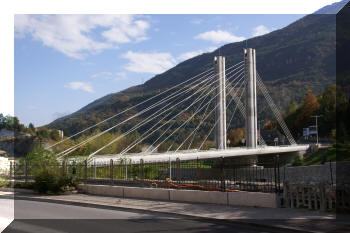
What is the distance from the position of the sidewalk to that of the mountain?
249 ft

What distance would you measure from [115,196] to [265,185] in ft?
22.5

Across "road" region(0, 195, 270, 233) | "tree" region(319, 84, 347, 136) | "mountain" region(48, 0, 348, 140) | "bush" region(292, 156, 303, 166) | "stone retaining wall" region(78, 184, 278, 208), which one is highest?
"mountain" region(48, 0, 348, 140)

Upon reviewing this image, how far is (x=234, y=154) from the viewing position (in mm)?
42094

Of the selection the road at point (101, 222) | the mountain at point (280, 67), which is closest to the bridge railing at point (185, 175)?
the road at point (101, 222)

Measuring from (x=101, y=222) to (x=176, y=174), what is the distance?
729 centimetres

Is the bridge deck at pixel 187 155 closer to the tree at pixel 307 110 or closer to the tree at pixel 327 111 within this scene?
the tree at pixel 327 111

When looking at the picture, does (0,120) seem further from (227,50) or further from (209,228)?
(209,228)

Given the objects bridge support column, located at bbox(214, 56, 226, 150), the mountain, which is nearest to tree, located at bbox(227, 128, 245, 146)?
the mountain

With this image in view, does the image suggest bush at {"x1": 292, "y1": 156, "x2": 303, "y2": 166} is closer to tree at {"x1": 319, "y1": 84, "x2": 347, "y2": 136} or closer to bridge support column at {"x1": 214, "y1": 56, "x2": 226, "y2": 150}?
bridge support column at {"x1": 214, "y1": 56, "x2": 226, "y2": 150}

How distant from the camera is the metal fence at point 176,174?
48.0 feet

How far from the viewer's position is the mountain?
108 m

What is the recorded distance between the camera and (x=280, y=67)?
127m

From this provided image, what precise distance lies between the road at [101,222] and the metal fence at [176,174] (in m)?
3.27

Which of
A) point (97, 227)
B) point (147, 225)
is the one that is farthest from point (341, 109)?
point (97, 227)
